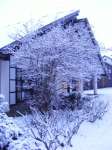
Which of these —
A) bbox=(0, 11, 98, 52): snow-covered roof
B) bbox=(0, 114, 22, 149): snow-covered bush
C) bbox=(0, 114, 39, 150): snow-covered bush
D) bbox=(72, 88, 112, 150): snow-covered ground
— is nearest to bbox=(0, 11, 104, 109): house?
bbox=(0, 11, 98, 52): snow-covered roof

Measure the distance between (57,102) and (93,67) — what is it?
4.80 meters

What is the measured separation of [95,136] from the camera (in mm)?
12297

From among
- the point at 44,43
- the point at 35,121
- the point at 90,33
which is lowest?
the point at 35,121

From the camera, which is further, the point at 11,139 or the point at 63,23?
the point at 63,23

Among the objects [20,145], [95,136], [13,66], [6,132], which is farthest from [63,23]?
[20,145]

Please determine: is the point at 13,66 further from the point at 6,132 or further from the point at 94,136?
the point at 6,132

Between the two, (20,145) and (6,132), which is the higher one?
(6,132)

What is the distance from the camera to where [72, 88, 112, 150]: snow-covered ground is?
34.6 feet

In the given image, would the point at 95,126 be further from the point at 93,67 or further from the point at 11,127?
the point at 11,127

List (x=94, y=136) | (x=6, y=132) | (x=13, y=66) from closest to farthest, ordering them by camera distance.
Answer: (x=6, y=132)
(x=94, y=136)
(x=13, y=66)

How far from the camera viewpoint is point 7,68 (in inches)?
659

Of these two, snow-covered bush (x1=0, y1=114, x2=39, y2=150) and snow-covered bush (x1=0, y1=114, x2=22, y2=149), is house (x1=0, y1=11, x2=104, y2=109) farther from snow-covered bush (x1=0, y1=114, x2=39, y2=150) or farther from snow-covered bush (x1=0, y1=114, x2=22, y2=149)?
snow-covered bush (x1=0, y1=114, x2=39, y2=150)

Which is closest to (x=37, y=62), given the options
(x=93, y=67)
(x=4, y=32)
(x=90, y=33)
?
(x=4, y=32)

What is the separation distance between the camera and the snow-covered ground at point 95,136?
1055 centimetres
